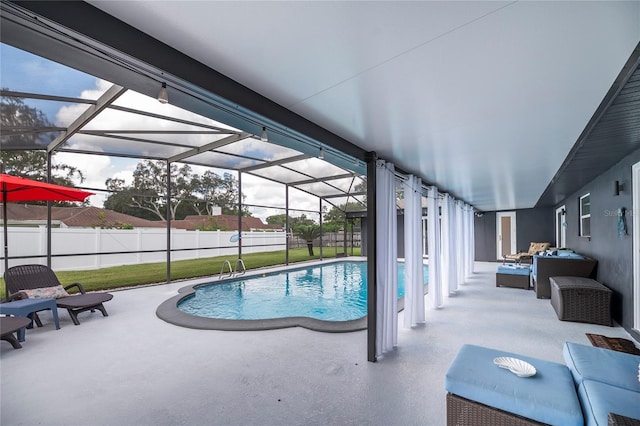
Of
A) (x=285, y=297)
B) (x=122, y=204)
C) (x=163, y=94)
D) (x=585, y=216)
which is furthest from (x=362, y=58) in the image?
(x=122, y=204)

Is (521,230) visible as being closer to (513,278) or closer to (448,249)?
(513,278)

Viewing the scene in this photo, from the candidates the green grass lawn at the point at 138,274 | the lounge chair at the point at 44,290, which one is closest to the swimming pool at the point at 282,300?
the lounge chair at the point at 44,290

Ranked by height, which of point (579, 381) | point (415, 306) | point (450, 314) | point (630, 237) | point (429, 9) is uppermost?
point (429, 9)

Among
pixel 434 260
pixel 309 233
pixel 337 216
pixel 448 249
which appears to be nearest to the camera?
pixel 434 260

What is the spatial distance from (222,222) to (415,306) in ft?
47.9

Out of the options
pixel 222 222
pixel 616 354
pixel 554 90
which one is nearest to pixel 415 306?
pixel 616 354

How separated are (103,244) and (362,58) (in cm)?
1333

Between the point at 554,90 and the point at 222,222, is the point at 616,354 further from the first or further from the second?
the point at 222,222

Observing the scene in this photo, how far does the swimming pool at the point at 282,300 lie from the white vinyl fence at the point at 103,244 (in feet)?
5.64

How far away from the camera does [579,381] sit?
2002mm

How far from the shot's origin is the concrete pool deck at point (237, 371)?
2396 mm

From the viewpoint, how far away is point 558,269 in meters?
6.24

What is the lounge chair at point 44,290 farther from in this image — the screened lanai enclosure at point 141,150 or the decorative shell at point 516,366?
the decorative shell at point 516,366

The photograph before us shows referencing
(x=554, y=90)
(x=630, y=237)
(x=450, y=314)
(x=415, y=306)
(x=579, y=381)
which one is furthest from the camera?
(x=450, y=314)
